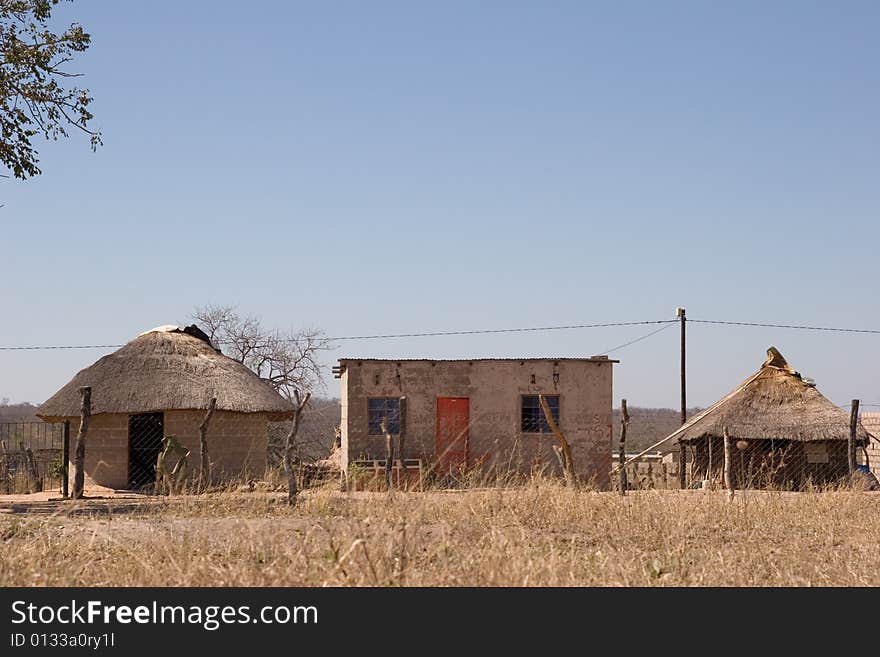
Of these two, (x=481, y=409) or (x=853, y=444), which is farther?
(x=481, y=409)

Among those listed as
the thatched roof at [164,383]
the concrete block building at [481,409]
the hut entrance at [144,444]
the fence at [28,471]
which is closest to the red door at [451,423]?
the concrete block building at [481,409]

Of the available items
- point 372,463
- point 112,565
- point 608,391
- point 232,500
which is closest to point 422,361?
point 372,463

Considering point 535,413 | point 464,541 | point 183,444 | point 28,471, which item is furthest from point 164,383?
point 464,541

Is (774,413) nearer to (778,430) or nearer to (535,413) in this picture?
(778,430)

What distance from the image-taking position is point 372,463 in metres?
24.4

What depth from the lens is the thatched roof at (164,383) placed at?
73.7 feet

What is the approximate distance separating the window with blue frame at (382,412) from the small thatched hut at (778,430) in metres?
7.13

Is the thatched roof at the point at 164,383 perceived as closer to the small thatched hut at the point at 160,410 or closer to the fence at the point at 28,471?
the small thatched hut at the point at 160,410

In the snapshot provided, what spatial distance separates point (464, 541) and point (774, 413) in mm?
19542

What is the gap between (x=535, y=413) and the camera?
83.4 ft

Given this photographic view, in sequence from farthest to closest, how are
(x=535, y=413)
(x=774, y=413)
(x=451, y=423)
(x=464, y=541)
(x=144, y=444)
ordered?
(x=774, y=413) → (x=535, y=413) → (x=451, y=423) → (x=144, y=444) → (x=464, y=541)
